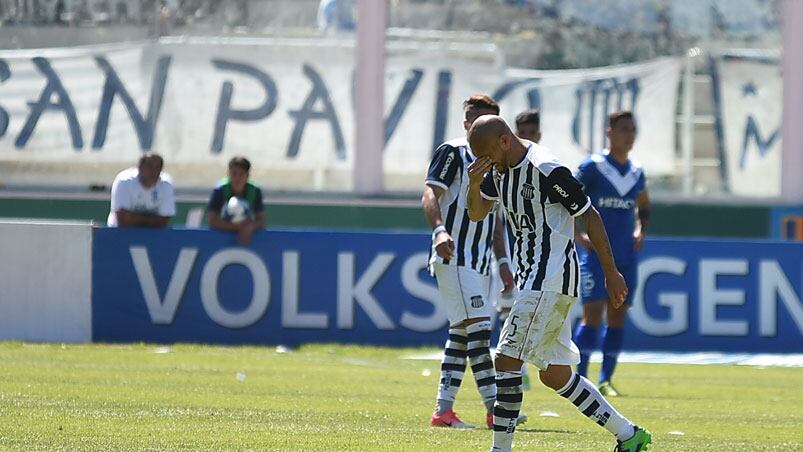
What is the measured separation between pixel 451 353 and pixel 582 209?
2570 millimetres

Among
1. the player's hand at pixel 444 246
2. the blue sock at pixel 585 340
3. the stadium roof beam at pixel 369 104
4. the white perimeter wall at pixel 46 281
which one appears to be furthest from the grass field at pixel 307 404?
the stadium roof beam at pixel 369 104

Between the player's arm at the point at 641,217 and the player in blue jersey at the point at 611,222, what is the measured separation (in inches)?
0.7

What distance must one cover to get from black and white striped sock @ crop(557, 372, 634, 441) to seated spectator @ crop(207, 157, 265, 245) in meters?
9.05

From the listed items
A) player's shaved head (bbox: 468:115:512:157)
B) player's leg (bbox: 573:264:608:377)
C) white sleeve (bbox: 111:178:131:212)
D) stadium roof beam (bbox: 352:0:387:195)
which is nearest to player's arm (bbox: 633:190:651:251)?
player's leg (bbox: 573:264:608:377)

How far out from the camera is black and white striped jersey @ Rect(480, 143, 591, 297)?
7430 millimetres

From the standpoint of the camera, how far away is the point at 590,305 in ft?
40.4

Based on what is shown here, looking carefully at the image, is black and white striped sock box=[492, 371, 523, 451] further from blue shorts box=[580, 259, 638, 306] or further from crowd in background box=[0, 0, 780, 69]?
crowd in background box=[0, 0, 780, 69]

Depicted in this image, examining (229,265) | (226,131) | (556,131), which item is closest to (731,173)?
(556,131)

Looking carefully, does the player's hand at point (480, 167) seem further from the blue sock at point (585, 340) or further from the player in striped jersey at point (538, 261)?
the blue sock at point (585, 340)

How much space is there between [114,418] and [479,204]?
9.53 feet

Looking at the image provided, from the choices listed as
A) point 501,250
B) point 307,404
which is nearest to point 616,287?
→ point 501,250

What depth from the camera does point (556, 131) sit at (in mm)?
22516

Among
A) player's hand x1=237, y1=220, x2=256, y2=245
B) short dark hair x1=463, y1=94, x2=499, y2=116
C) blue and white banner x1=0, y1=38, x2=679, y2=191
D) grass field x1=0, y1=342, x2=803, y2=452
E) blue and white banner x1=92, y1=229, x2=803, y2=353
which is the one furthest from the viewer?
blue and white banner x1=0, y1=38, x2=679, y2=191

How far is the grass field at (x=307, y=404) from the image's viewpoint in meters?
8.55
